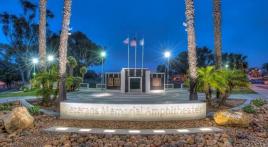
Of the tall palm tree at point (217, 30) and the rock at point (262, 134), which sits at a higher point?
the tall palm tree at point (217, 30)

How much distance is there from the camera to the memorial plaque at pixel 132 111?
1411cm

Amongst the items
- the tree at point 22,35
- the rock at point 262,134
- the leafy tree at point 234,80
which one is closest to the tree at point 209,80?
the leafy tree at point 234,80

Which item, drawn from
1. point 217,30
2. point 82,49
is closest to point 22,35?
point 82,49

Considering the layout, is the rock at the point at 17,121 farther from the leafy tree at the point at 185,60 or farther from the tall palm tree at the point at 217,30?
the leafy tree at the point at 185,60

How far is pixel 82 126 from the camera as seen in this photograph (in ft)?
42.7

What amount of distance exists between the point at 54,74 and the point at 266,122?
13206mm

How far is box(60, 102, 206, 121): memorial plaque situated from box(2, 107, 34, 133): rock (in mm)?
2276

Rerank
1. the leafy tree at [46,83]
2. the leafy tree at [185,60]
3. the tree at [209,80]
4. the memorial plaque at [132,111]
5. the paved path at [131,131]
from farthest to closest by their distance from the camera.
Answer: the leafy tree at [185,60] → the leafy tree at [46,83] → the tree at [209,80] → the memorial plaque at [132,111] → the paved path at [131,131]

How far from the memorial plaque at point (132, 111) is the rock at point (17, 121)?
7.47 feet

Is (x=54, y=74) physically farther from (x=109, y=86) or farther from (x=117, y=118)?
(x=109, y=86)

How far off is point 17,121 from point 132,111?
5352mm

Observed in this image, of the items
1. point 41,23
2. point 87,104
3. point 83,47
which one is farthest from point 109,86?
point 83,47

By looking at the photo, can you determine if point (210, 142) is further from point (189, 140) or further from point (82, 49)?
point (82, 49)

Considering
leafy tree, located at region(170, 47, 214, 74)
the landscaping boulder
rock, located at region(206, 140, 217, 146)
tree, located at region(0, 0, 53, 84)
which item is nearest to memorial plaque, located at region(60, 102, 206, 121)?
the landscaping boulder
